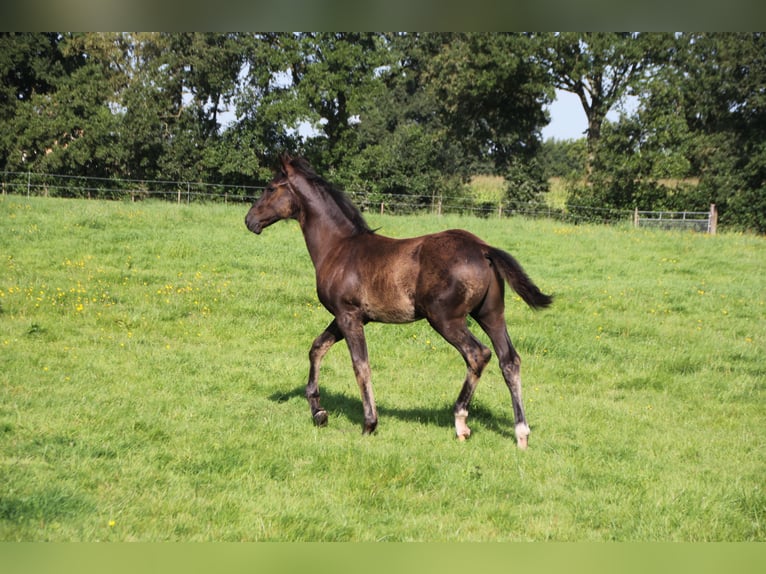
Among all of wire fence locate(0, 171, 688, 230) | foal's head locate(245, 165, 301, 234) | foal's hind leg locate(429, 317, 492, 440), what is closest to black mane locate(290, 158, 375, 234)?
foal's head locate(245, 165, 301, 234)

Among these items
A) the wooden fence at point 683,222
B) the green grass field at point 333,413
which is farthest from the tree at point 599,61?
Answer: the green grass field at point 333,413

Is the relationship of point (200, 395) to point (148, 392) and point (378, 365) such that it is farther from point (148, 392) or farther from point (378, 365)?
point (378, 365)

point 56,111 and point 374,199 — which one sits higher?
point 56,111

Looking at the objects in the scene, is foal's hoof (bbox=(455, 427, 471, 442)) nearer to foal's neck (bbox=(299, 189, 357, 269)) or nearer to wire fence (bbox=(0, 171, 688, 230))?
foal's neck (bbox=(299, 189, 357, 269))

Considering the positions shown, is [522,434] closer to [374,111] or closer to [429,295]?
[429,295]

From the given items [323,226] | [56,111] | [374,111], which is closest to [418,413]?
[323,226]

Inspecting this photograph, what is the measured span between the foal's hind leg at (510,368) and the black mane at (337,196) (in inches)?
67.9

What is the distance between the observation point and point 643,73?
1522 inches

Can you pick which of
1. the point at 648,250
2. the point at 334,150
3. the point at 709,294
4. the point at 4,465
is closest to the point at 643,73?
the point at 334,150

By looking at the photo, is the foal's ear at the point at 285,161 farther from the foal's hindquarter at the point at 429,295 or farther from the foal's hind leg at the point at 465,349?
the foal's hind leg at the point at 465,349

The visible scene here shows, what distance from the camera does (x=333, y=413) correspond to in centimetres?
776

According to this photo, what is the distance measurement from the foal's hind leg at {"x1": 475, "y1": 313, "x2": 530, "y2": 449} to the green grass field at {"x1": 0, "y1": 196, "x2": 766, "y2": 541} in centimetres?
19

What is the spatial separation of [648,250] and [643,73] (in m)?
21.7

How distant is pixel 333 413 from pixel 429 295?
2.03m
